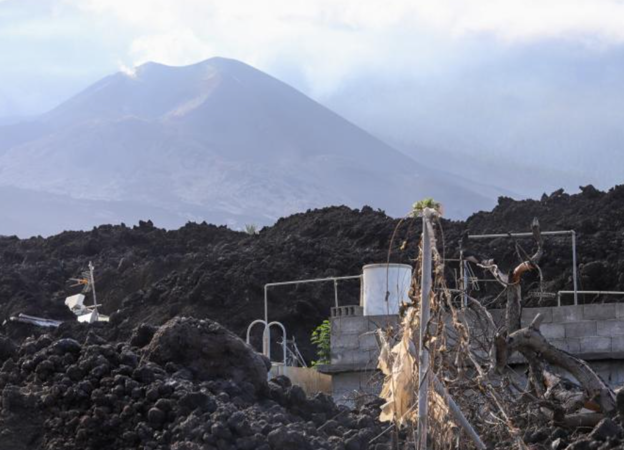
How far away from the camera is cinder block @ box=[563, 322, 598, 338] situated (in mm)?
18203

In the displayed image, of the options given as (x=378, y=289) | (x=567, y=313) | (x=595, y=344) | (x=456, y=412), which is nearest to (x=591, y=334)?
(x=595, y=344)

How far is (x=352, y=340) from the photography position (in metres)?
18.6

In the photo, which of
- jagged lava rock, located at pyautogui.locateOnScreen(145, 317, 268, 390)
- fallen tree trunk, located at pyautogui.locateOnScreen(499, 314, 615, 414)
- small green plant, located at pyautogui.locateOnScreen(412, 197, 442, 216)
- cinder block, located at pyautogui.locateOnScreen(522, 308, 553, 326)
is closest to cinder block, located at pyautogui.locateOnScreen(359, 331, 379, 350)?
cinder block, located at pyautogui.locateOnScreen(522, 308, 553, 326)

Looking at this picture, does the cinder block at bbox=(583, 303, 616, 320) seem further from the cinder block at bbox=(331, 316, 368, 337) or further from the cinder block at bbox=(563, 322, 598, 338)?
the cinder block at bbox=(331, 316, 368, 337)

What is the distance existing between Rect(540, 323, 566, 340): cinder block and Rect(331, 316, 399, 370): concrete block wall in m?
1.77

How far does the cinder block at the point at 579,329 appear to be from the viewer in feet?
59.7

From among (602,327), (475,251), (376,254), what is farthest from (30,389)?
(376,254)

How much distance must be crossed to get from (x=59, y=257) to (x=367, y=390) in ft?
112

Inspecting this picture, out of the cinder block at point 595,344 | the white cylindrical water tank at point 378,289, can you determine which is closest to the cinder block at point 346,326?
the white cylindrical water tank at point 378,289

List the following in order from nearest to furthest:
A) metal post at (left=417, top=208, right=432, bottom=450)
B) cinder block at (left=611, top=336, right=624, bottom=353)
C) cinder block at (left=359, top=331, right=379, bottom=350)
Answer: metal post at (left=417, top=208, right=432, bottom=450)
cinder block at (left=611, top=336, right=624, bottom=353)
cinder block at (left=359, top=331, right=379, bottom=350)

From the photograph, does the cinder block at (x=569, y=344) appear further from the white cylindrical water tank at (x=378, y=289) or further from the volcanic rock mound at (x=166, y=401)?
the volcanic rock mound at (x=166, y=401)

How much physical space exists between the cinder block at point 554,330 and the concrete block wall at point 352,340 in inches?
69.7

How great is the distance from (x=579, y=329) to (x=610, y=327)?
14.0 inches

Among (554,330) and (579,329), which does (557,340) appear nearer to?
(554,330)
